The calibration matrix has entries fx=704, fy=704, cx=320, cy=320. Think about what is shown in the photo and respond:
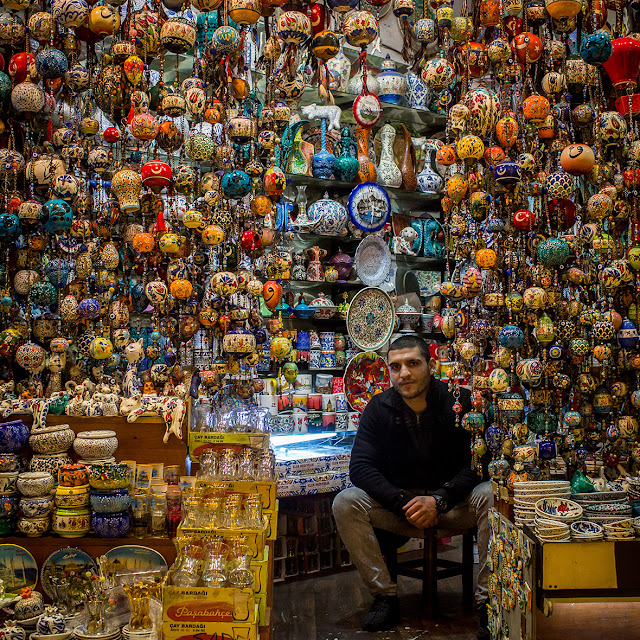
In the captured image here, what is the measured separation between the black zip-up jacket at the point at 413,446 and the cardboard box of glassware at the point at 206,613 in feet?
4.72

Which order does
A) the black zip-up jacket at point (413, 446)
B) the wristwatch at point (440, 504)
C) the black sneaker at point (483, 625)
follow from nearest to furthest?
the black sneaker at point (483, 625)
the wristwatch at point (440, 504)
the black zip-up jacket at point (413, 446)

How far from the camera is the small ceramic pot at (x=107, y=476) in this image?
82.4 inches

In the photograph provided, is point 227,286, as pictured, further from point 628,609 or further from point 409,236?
point 409,236

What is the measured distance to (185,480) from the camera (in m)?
2.29

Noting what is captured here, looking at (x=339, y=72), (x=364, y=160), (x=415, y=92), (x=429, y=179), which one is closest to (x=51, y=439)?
(x=364, y=160)

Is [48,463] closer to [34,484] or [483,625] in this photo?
[34,484]

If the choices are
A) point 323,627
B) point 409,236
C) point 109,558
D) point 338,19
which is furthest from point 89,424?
point 409,236

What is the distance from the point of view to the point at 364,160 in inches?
162

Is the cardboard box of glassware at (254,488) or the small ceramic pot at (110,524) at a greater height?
the cardboard box of glassware at (254,488)

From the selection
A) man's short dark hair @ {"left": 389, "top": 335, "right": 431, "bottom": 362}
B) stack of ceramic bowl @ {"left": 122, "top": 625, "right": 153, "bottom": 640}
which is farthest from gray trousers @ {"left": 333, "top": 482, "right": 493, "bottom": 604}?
stack of ceramic bowl @ {"left": 122, "top": 625, "right": 153, "bottom": 640}

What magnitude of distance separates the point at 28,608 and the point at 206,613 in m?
0.51

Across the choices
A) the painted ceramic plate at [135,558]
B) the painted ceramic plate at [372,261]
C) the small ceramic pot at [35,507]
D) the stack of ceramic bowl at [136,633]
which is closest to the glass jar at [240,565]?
the stack of ceramic bowl at [136,633]

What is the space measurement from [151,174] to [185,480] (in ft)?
3.31

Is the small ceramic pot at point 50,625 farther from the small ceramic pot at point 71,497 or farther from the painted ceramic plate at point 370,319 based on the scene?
the painted ceramic plate at point 370,319
